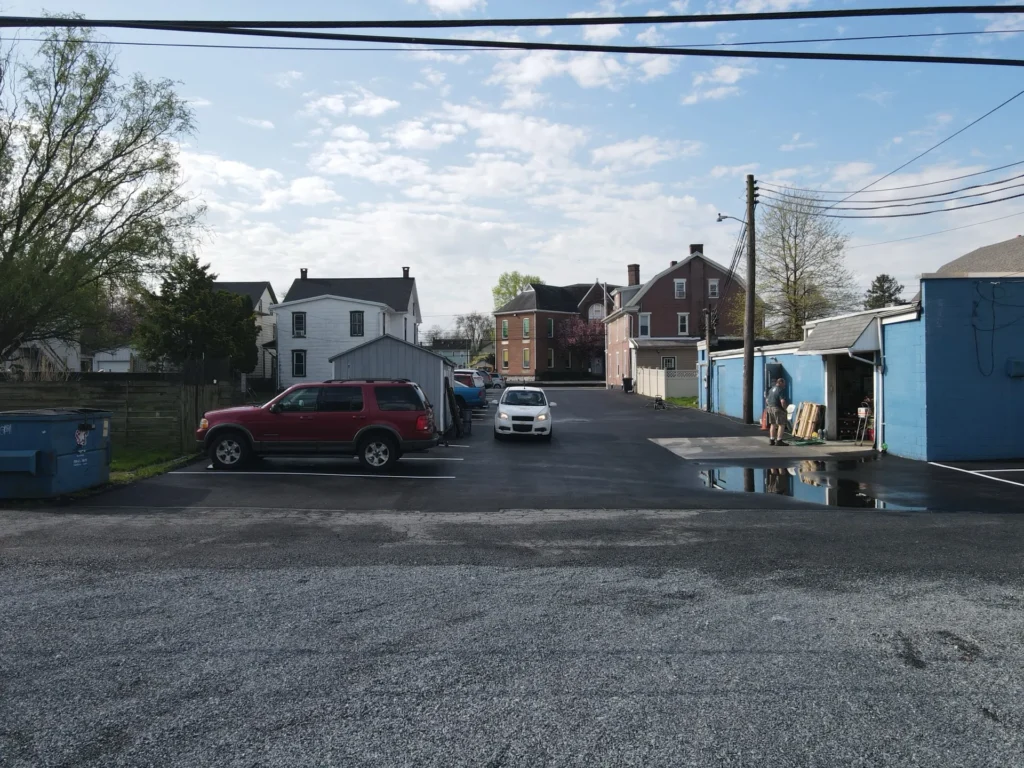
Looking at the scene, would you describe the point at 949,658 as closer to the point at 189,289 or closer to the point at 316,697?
the point at 316,697

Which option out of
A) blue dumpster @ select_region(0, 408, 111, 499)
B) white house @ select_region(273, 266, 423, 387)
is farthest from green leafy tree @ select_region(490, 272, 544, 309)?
blue dumpster @ select_region(0, 408, 111, 499)

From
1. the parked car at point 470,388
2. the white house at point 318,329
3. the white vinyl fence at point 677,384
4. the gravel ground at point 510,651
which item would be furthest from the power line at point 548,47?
the white house at point 318,329

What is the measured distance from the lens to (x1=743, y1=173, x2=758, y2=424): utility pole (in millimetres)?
27859

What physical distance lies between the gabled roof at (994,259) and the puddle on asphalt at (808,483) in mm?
23706

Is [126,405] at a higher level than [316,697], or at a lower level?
higher

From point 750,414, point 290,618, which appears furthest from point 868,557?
point 750,414

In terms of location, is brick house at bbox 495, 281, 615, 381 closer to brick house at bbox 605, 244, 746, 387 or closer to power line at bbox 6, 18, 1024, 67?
brick house at bbox 605, 244, 746, 387

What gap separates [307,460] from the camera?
→ 18250 mm

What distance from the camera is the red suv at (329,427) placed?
16203mm

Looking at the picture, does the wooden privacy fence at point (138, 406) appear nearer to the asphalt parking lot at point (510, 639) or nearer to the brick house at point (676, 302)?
the asphalt parking lot at point (510, 639)

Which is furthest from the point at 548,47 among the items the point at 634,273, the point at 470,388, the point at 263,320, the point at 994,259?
the point at 634,273

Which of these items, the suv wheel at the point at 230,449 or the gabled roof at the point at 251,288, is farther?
the gabled roof at the point at 251,288

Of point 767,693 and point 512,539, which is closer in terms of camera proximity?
point 767,693

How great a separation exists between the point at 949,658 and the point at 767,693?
5.11ft
